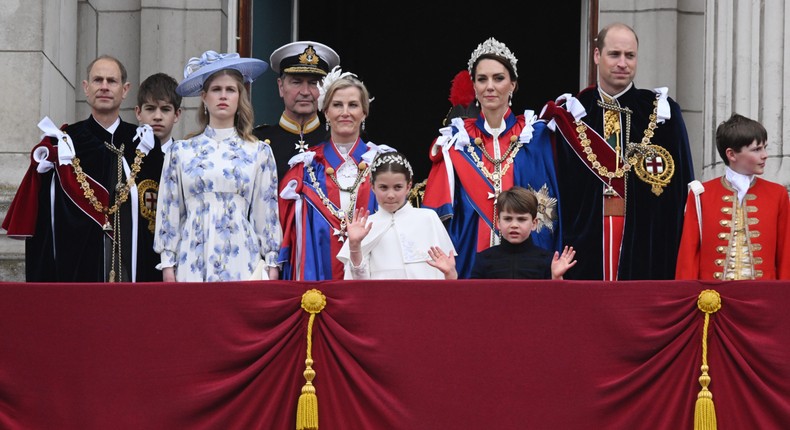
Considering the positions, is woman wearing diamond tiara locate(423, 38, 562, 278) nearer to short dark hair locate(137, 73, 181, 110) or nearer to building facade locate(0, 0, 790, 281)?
short dark hair locate(137, 73, 181, 110)

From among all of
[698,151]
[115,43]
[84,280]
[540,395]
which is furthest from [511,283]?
[115,43]

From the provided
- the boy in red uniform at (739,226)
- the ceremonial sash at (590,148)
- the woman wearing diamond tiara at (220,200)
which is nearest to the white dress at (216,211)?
the woman wearing diamond tiara at (220,200)

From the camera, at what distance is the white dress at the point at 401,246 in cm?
728

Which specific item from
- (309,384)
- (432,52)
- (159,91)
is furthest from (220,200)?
(432,52)

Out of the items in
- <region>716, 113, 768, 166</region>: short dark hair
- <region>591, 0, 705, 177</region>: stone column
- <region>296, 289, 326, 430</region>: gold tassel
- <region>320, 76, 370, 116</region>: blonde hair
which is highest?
<region>591, 0, 705, 177</region>: stone column

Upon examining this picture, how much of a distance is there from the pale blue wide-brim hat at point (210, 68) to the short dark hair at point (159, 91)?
1.08 ft

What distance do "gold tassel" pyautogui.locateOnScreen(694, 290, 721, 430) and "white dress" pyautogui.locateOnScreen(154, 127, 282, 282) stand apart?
2242 mm

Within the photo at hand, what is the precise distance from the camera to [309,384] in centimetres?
656

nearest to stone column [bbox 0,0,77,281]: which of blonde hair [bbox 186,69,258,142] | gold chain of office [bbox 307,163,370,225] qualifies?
blonde hair [bbox 186,69,258,142]

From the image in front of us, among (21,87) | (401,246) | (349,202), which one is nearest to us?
(401,246)

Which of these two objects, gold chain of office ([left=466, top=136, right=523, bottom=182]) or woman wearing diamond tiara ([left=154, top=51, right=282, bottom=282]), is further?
gold chain of office ([left=466, top=136, right=523, bottom=182])

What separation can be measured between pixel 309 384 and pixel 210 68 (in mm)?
2006

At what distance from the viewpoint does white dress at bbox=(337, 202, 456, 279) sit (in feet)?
23.9

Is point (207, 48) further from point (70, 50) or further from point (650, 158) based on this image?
point (650, 158)
